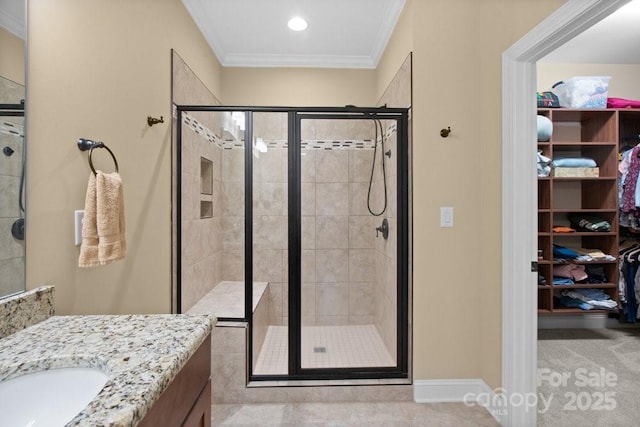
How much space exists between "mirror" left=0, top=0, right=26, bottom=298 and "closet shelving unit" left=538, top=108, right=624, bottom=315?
356 cm

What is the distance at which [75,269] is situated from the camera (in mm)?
1386

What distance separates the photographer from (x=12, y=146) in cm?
109

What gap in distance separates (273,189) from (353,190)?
569 mm

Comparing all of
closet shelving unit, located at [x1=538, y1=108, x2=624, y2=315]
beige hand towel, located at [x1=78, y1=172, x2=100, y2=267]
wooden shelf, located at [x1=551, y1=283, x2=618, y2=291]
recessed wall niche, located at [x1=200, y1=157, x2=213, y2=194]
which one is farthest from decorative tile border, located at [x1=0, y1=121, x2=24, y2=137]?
wooden shelf, located at [x1=551, y1=283, x2=618, y2=291]

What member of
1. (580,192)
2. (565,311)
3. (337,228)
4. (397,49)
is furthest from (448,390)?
(580,192)

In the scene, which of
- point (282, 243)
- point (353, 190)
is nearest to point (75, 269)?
point (282, 243)

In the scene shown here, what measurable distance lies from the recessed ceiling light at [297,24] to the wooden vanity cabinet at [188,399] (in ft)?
7.78

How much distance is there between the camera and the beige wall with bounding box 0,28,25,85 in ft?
3.38

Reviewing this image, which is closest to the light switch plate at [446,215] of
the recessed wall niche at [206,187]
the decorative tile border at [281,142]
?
the decorative tile border at [281,142]

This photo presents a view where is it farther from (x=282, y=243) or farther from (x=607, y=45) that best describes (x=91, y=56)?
(x=607, y=45)

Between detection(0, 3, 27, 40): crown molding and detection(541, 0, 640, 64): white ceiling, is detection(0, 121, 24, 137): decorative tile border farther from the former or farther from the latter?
detection(541, 0, 640, 64): white ceiling

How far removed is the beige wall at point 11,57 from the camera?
3.38 ft

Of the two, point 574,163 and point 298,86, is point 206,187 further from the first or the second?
point 574,163

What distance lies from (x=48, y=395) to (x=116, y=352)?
0.17 metres
